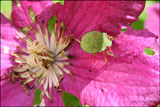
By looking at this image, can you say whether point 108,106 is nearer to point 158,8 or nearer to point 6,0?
point 6,0

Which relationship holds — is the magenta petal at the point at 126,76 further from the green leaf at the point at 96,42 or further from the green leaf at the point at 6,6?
the green leaf at the point at 6,6

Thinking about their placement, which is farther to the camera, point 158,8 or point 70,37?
point 158,8


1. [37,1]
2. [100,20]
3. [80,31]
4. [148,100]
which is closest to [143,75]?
[148,100]

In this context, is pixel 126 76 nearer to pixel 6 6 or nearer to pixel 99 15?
pixel 99 15

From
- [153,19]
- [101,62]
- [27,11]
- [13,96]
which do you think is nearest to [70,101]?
[13,96]

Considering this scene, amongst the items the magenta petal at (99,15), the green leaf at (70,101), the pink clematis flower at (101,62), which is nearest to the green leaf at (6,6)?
the pink clematis flower at (101,62)
